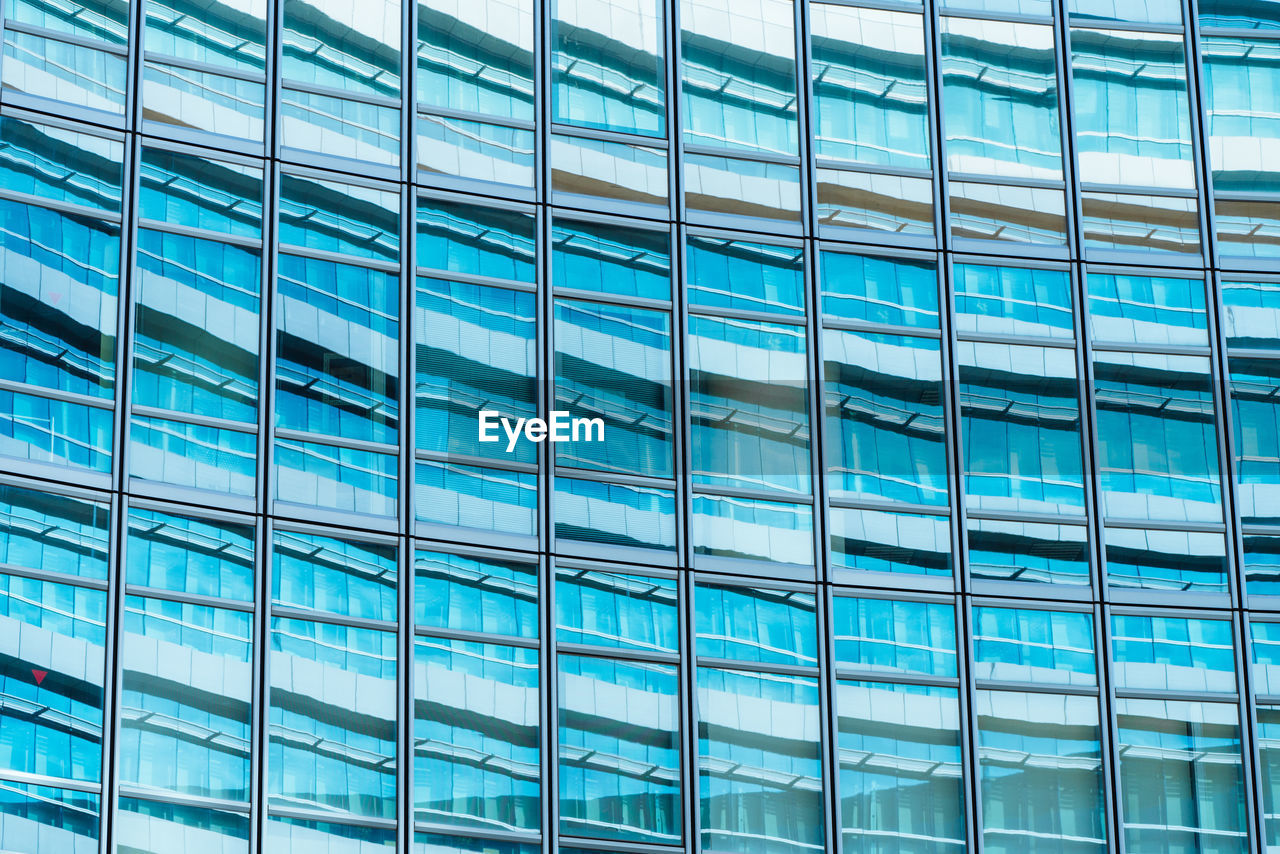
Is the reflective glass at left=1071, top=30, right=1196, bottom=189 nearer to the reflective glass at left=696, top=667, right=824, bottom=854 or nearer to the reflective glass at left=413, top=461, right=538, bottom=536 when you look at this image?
the reflective glass at left=696, top=667, right=824, bottom=854

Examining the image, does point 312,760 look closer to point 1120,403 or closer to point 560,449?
point 560,449

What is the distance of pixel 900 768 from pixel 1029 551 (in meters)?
2.33

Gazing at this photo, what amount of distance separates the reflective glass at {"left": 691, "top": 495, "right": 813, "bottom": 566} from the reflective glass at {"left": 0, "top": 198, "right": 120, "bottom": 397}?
5239 millimetres

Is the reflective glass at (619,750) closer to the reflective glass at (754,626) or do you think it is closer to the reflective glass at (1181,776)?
the reflective glass at (754,626)

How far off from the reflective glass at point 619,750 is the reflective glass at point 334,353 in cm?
271

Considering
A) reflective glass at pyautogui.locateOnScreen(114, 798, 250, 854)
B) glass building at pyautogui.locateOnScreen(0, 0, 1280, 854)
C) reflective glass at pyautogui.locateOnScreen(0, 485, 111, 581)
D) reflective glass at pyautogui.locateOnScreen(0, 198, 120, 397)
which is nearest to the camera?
reflective glass at pyautogui.locateOnScreen(114, 798, 250, 854)

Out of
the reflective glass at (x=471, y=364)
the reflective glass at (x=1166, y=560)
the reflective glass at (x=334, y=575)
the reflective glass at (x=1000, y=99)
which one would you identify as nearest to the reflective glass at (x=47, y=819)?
the reflective glass at (x=334, y=575)

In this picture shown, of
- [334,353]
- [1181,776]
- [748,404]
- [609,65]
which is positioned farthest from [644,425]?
[1181,776]

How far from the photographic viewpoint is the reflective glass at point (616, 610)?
17703mm

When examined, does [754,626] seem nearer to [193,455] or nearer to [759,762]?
[759,762]

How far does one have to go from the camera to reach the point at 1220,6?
20078 mm

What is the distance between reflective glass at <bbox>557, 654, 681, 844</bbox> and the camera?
17.3 m

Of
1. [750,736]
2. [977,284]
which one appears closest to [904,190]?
[977,284]

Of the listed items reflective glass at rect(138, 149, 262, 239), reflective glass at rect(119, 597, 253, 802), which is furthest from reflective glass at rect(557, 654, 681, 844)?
reflective glass at rect(138, 149, 262, 239)
